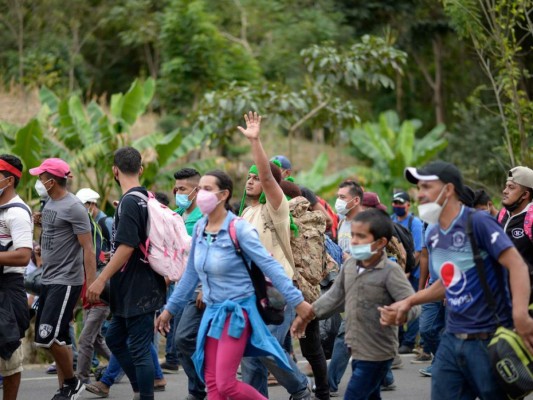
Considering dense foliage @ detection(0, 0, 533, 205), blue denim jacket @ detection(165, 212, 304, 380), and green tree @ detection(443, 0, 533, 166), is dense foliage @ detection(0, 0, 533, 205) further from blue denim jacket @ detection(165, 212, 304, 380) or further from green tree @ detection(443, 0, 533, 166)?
blue denim jacket @ detection(165, 212, 304, 380)

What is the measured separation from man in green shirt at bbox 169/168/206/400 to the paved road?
0.92 m

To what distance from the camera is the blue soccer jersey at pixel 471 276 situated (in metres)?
5.58

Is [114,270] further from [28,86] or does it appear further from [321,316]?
[28,86]

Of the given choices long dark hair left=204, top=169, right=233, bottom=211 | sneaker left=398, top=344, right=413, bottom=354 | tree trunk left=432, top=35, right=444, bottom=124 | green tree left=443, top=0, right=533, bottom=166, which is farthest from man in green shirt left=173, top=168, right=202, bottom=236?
tree trunk left=432, top=35, right=444, bottom=124

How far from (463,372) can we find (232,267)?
1.77 m

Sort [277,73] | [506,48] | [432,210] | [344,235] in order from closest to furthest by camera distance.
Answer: [432,210]
[344,235]
[506,48]
[277,73]

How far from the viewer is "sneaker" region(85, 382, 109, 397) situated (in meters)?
9.30

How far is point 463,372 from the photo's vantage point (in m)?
5.70

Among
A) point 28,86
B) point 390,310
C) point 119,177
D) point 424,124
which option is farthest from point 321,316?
point 424,124

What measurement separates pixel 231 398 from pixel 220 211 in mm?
1315

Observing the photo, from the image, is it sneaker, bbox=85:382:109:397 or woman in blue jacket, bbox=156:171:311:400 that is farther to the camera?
sneaker, bbox=85:382:109:397

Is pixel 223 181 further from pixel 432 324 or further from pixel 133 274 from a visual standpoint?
pixel 432 324

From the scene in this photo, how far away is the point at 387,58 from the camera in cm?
1819

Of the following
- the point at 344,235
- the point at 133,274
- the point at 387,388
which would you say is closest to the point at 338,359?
the point at 387,388
